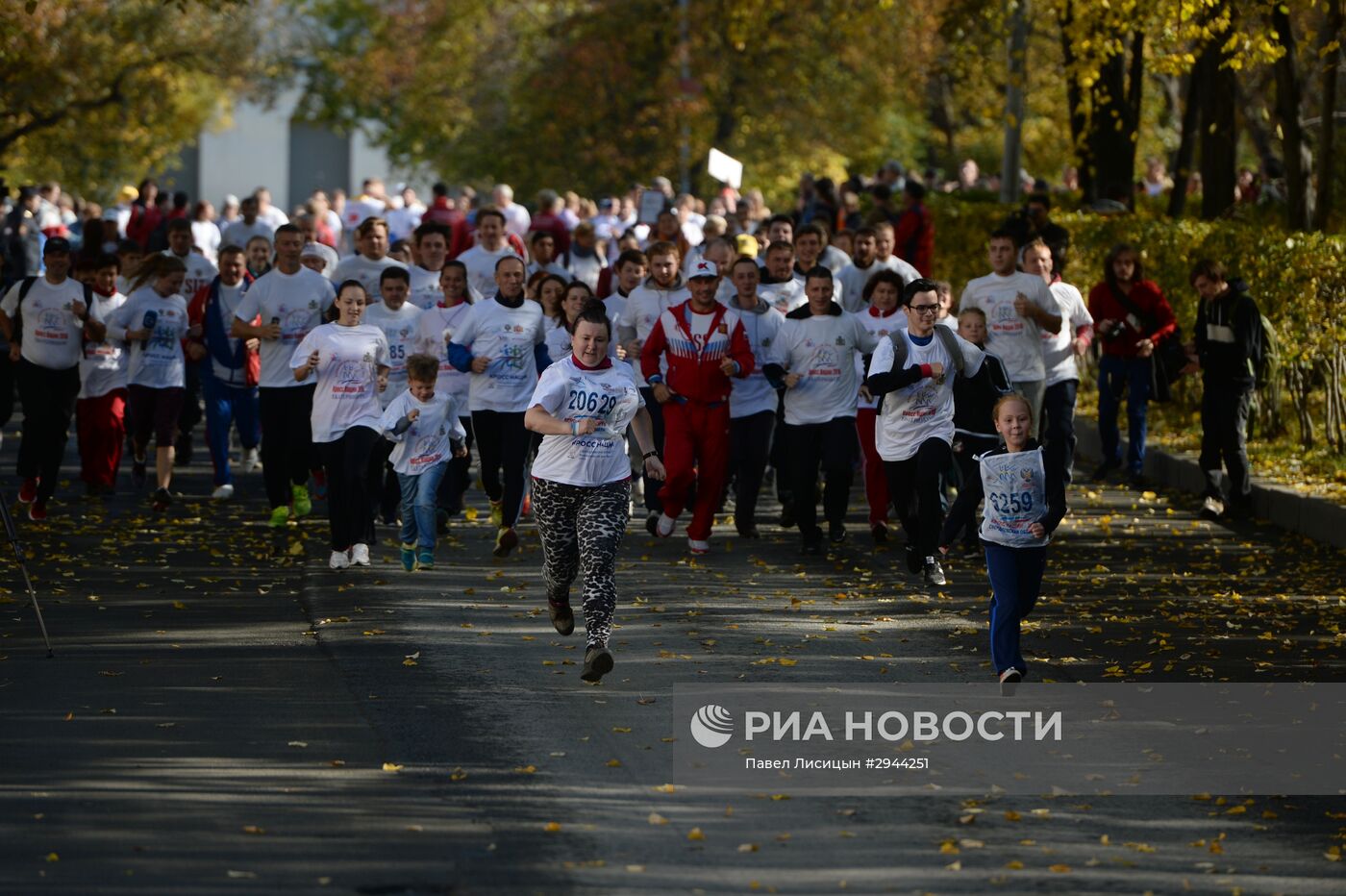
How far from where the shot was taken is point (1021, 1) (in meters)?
23.5

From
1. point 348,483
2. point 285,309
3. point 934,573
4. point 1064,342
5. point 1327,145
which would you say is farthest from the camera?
point 1327,145

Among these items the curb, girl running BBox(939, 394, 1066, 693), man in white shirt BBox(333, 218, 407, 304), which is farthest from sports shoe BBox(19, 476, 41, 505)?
the curb

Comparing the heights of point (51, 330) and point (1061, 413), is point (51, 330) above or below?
above

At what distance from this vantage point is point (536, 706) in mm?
9391

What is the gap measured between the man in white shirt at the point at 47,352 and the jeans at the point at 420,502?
3538 millimetres

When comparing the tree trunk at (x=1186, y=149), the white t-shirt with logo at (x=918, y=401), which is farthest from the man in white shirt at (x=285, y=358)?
the tree trunk at (x=1186, y=149)

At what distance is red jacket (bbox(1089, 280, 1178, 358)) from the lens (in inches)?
679

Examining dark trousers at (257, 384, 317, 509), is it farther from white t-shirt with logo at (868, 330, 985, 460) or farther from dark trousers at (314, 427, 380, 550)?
white t-shirt with logo at (868, 330, 985, 460)

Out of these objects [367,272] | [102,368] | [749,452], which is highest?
[367,272]

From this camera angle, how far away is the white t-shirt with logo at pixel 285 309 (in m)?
14.8

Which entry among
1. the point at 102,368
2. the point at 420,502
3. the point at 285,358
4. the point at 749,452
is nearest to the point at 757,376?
the point at 749,452

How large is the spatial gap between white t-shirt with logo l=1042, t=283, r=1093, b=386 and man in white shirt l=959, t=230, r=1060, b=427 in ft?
1.43

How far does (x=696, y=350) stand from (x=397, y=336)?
6.61ft

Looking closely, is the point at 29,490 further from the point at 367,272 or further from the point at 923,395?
the point at 923,395
